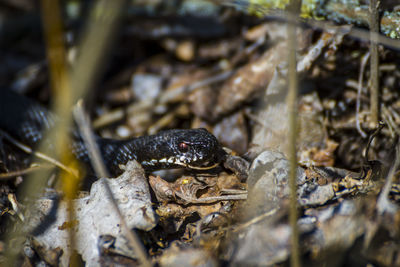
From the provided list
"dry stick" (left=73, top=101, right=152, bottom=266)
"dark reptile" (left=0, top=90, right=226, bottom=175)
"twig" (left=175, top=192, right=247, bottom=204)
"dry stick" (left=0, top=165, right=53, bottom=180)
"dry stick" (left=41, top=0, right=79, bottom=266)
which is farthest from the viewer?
"dark reptile" (left=0, top=90, right=226, bottom=175)

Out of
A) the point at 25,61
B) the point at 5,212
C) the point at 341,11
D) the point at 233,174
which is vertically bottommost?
the point at 5,212

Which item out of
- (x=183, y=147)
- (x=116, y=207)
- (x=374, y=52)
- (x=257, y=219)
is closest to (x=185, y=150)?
(x=183, y=147)

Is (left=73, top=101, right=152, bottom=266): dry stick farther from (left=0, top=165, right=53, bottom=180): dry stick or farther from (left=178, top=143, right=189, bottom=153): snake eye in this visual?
(left=178, top=143, right=189, bottom=153): snake eye

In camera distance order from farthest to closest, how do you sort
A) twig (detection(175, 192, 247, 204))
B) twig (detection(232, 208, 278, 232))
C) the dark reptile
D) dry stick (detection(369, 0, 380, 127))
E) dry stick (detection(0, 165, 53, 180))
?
the dark reptile
dry stick (detection(0, 165, 53, 180))
dry stick (detection(369, 0, 380, 127))
twig (detection(175, 192, 247, 204))
twig (detection(232, 208, 278, 232))

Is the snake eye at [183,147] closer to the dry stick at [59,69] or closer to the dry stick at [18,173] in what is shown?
the dry stick at [59,69]

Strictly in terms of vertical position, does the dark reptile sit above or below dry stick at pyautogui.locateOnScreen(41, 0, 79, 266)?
below

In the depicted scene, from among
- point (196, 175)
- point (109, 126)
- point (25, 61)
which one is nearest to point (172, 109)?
point (109, 126)

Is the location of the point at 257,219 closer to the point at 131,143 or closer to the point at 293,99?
the point at 293,99

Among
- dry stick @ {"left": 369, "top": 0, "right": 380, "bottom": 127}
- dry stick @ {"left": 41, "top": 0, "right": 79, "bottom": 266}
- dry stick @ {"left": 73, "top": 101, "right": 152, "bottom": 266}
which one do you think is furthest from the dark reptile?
dry stick @ {"left": 369, "top": 0, "right": 380, "bottom": 127}

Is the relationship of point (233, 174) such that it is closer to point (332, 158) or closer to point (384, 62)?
point (332, 158)
